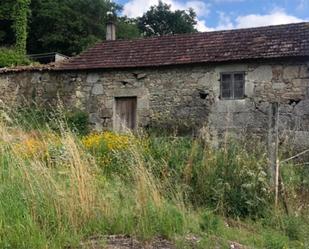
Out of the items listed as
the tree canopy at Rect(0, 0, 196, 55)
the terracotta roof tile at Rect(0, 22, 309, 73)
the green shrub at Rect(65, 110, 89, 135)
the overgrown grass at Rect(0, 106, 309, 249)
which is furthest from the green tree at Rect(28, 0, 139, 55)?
the overgrown grass at Rect(0, 106, 309, 249)

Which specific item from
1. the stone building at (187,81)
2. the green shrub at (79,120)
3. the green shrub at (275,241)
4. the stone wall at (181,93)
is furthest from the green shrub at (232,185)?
the green shrub at (79,120)

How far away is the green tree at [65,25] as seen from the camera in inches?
1294

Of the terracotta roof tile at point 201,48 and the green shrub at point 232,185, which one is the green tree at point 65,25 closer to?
the terracotta roof tile at point 201,48

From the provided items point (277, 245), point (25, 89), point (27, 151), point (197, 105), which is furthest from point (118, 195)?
point (25, 89)

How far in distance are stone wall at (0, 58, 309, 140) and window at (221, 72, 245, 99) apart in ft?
0.53

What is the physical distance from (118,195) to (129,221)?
19.7 inches

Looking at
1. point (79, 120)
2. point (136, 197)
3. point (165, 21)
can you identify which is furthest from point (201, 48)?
point (165, 21)

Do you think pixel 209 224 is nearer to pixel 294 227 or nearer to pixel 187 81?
pixel 294 227

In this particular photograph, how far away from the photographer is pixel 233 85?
14117 millimetres

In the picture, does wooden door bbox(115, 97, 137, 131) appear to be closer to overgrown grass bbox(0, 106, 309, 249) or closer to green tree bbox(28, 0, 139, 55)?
overgrown grass bbox(0, 106, 309, 249)

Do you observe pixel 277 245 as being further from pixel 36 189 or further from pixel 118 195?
pixel 36 189

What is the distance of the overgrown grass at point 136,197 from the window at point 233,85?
7142 mm

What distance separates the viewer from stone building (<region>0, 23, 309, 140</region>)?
44.3ft

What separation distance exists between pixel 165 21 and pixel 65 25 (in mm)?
13460
